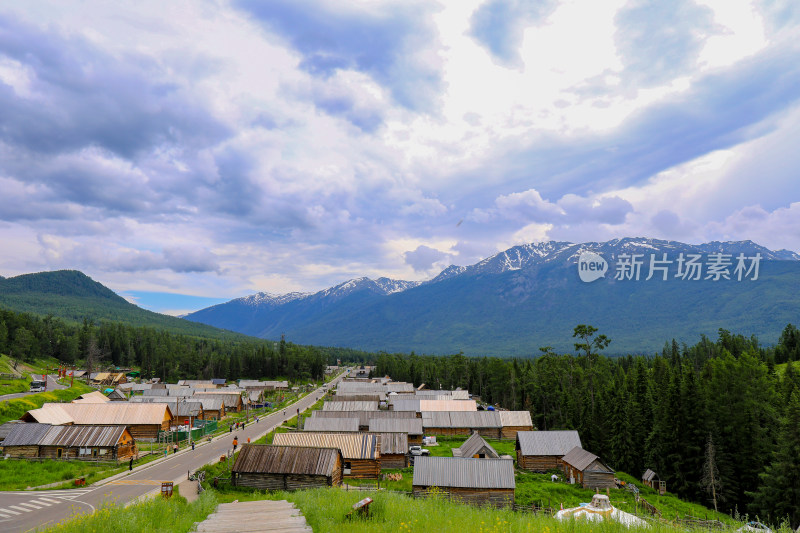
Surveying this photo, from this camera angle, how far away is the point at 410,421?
2549 inches

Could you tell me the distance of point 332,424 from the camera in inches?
2437

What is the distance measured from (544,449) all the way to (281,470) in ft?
104

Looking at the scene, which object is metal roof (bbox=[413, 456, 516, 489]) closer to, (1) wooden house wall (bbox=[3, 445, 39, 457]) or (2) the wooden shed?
(2) the wooden shed

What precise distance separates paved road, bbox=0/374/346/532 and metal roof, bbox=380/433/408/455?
18.0 metres

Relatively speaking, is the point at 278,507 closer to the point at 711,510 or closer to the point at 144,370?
the point at 711,510

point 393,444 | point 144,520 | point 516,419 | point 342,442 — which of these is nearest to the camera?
point 144,520

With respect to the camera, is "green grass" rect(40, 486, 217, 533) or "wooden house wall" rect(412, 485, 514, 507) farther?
"wooden house wall" rect(412, 485, 514, 507)

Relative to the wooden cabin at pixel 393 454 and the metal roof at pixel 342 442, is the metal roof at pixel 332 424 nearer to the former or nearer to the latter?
the wooden cabin at pixel 393 454

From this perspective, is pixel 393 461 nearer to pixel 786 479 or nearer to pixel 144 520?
pixel 786 479

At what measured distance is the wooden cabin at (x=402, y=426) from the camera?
6366 cm

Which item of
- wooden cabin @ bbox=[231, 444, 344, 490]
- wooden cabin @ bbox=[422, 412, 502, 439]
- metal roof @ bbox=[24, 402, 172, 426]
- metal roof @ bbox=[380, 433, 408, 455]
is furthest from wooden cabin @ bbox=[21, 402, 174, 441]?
wooden cabin @ bbox=[422, 412, 502, 439]

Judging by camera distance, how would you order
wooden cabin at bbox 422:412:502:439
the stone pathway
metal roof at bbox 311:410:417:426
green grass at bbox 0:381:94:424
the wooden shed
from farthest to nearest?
wooden cabin at bbox 422:412:502:439, metal roof at bbox 311:410:417:426, green grass at bbox 0:381:94:424, the wooden shed, the stone pathway

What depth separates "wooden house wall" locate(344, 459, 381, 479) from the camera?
44.7 m

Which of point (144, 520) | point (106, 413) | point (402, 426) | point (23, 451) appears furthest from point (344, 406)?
point (144, 520)
